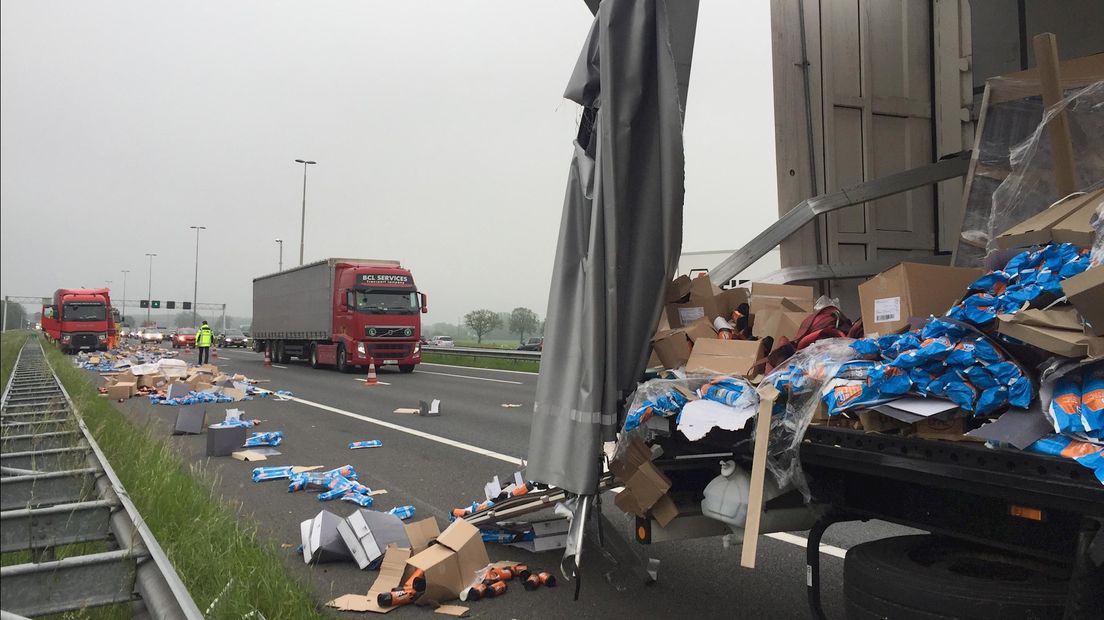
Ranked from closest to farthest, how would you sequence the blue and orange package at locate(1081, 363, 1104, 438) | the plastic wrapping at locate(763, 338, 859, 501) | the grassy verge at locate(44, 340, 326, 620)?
the blue and orange package at locate(1081, 363, 1104, 438) → the plastic wrapping at locate(763, 338, 859, 501) → the grassy verge at locate(44, 340, 326, 620)

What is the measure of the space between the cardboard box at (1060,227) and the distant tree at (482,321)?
104472 millimetres

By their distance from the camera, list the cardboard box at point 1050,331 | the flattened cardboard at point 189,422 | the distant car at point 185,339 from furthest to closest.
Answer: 1. the distant car at point 185,339
2. the flattened cardboard at point 189,422
3. the cardboard box at point 1050,331

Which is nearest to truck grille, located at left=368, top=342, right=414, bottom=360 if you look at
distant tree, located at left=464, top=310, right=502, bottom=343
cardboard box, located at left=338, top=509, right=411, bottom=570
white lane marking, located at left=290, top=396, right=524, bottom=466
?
white lane marking, located at left=290, top=396, right=524, bottom=466

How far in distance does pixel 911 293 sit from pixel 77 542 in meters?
3.77

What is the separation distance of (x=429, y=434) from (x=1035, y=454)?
9.38m

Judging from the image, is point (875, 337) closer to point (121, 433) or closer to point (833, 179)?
point (833, 179)

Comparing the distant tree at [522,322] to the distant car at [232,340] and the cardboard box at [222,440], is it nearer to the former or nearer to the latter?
the distant car at [232,340]

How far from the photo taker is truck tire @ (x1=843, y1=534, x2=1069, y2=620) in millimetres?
2100

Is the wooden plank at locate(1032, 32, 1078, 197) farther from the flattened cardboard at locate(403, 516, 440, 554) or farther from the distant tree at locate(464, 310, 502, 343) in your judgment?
the distant tree at locate(464, 310, 502, 343)

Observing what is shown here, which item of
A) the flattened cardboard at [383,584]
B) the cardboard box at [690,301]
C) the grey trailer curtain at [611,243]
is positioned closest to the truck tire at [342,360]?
the flattened cardboard at [383,584]

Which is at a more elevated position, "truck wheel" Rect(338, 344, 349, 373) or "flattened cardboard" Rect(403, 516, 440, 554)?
"truck wheel" Rect(338, 344, 349, 373)

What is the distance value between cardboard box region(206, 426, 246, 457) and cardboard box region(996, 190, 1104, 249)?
8.51m

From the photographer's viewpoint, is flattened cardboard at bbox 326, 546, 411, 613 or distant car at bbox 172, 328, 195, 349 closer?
flattened cardboard at bbox 326, 546, 411, 613

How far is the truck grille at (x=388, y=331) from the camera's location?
23.3 m
